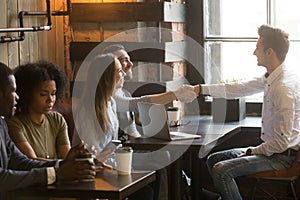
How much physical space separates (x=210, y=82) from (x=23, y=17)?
5.68ft

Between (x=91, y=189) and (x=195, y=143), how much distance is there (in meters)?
1.21

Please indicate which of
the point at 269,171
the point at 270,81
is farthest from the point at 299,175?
the point at 270,81

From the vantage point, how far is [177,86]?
17.0ft

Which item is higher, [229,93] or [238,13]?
[238,13]

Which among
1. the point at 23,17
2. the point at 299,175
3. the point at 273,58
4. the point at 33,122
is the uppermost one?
the point at 23,17

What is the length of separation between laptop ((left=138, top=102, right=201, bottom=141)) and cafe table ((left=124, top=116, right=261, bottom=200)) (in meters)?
0.05

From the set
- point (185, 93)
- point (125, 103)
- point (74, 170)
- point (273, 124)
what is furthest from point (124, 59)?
point (74, 170)

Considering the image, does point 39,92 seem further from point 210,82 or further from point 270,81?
point 210,82

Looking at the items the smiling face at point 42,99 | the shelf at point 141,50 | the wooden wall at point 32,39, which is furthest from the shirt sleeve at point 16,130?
the shelf at point 141,50

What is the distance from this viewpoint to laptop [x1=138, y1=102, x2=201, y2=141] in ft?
13.4

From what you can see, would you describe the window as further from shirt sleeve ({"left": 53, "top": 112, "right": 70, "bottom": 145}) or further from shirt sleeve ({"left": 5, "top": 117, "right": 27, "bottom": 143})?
shirt sleeve ({"left": 5, "top": 117, "right": 27, "bottom": 143})

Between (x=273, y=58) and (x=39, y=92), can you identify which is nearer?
(x=39, y=92)

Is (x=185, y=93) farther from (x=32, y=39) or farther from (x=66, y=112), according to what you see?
(x=32, y=39)

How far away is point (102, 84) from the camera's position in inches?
158
